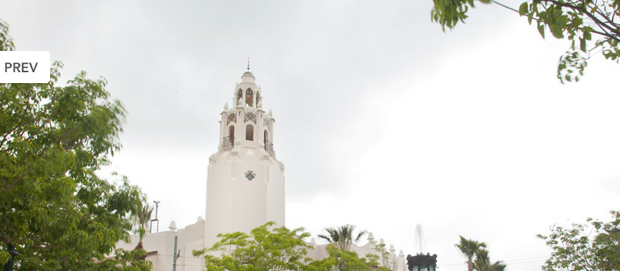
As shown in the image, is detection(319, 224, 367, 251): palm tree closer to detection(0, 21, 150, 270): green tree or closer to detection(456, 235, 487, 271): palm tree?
detection(456, 235, 487, 271): palm tree

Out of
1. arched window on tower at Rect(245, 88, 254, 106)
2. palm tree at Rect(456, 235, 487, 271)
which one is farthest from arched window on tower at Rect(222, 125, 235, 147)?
palm tree at Rect(456, 235, 487, 271)

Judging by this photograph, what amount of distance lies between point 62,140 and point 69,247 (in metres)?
2.23

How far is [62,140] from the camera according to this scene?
12.5m

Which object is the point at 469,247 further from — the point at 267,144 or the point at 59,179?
the point at 59,179

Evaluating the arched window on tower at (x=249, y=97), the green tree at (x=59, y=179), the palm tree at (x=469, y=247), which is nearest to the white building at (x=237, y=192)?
the arched window on tower at (x=249, y=97)

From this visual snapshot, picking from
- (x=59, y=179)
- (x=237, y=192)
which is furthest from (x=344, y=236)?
(x=59, y=179)

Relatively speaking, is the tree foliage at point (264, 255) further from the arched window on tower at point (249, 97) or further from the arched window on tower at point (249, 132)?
the arched window on tower at point (249, 97)

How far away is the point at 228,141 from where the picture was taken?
4381cm

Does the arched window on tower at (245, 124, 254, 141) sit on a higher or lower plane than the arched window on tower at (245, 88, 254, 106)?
lower

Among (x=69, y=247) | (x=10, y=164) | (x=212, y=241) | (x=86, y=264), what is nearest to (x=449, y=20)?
(x=10, y=164)

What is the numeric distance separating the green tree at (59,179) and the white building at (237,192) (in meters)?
26.0

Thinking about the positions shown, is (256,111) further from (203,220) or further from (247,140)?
(203,220)

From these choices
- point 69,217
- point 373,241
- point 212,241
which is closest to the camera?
point 69,217

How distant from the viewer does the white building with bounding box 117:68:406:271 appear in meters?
39.3
